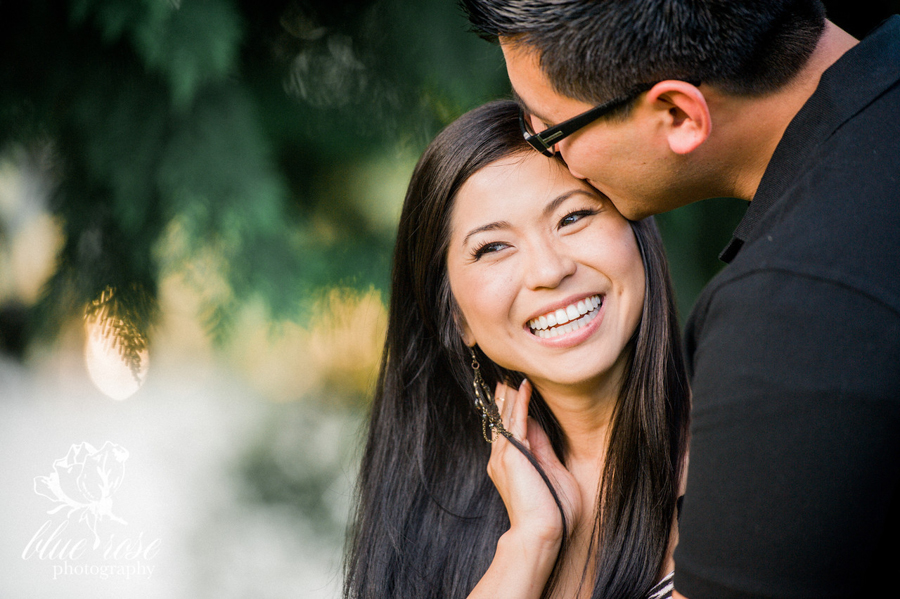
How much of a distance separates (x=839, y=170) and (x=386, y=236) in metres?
1.36

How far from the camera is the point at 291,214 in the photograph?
196 cm

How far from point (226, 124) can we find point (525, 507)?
1.29 meters

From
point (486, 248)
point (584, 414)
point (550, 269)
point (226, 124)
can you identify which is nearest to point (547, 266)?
point (550, 269)

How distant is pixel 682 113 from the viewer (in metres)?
1.35

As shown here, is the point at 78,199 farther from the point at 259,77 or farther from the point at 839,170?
the point at 839,170

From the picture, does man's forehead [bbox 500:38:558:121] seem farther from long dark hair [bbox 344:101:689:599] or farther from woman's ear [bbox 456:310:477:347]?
woman's ear [bbox 456:310:477:347]

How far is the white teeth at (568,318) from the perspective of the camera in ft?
6.05

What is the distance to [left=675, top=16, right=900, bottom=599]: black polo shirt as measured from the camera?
892 millimetres

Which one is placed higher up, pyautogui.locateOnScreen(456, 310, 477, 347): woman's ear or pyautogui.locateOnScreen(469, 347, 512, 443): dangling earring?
pyautogui.locateOnScreen(456, 310, 477, 347): woman's ear

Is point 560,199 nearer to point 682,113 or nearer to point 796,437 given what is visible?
point 682,113

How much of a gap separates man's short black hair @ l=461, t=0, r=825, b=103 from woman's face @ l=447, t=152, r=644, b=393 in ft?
1.68

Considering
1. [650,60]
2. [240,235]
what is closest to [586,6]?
[650,60]

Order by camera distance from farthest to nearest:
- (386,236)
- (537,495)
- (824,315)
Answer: (386,236) < (537,495) < (824,315)

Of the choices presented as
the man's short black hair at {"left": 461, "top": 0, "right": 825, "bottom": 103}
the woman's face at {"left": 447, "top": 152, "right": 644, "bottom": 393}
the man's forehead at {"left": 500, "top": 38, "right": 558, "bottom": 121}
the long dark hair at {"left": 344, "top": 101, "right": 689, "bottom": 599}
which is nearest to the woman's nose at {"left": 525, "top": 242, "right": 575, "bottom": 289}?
the woman's face at {"left": 447, "top": 152, "right": 644, "bottom": 393}
